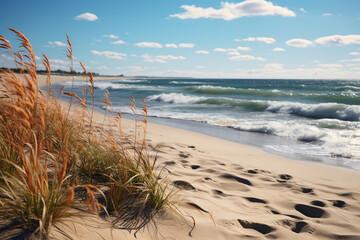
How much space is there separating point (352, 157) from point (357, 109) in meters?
8.48

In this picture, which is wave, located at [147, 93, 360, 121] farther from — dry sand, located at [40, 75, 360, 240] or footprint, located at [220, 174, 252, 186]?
footprint, located at [220, 174, 252, 186]

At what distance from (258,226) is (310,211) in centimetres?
90

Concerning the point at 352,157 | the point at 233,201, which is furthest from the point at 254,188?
the point at 352,157

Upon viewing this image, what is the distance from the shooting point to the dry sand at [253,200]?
2.11 metres

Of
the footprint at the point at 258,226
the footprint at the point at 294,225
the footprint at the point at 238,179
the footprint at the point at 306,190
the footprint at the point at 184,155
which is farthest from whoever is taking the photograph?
the footprint at the point at 184,155

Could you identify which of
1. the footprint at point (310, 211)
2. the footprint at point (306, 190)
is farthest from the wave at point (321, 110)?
the footprint at point (310, 211)

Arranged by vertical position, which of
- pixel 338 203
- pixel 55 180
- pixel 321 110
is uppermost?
pixel 55 180

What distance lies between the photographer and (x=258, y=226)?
2.39 meters

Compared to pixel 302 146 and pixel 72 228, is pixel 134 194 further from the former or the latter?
pixel 302 146

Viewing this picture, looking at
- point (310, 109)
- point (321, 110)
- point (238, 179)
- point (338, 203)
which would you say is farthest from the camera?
point (310, 109)

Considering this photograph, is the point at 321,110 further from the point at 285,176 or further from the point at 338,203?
the point at 338,203

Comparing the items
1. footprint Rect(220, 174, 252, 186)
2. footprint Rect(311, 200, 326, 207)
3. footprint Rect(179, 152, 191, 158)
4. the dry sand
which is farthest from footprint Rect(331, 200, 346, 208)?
footprint Rect(179, 152, 191, 158)

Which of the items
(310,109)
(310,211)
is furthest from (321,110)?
(310,211)

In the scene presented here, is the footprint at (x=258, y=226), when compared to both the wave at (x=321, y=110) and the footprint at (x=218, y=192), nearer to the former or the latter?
the footprint at (x=218, y=192)
